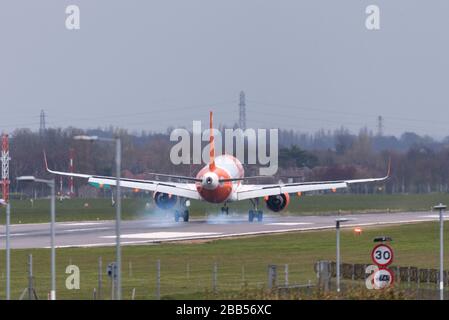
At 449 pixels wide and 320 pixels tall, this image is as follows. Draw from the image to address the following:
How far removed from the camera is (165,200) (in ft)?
391

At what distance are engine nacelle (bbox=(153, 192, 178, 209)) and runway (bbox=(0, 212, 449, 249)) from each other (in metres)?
1.47

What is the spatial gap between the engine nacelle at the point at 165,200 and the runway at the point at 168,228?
4.84ft

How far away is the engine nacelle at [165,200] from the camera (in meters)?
119

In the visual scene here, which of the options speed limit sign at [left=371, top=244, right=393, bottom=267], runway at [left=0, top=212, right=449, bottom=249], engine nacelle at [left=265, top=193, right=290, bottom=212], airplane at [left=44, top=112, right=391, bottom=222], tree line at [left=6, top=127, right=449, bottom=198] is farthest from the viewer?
tree line at [left=6, top=127, right=449, bottom=198]

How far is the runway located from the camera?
3538 inches

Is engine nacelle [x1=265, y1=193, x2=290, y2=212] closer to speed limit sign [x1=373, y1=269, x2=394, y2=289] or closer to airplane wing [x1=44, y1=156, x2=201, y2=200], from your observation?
airplane wing [x1=44, y1=156, x2=201, y2=200]

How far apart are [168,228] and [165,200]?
46.6ft

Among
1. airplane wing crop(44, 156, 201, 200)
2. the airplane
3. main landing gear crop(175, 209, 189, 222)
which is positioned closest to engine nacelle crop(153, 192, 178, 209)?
the airplane

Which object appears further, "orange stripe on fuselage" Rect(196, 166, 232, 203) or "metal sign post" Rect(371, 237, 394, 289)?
"orange stripe on fuselage" Rect(196, 166, 232, 203)

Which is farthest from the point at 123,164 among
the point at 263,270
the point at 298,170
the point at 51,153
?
the point at 263,270

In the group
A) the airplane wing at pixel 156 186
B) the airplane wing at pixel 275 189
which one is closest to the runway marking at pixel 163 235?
the airplane wing at pixel 156 186
